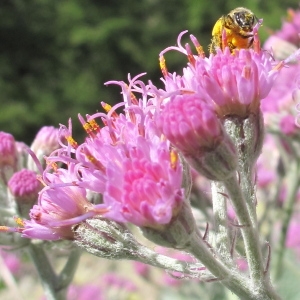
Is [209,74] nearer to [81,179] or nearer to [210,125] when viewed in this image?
[210,125]

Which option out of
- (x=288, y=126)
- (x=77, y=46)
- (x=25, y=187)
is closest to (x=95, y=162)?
(x=25, y=187)

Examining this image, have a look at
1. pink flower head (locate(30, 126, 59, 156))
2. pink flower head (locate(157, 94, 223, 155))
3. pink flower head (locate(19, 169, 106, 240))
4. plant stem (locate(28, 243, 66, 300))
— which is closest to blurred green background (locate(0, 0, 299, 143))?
pink flower head (locate(30, 126, 59, 156))

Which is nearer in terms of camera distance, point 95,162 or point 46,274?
point 95,162

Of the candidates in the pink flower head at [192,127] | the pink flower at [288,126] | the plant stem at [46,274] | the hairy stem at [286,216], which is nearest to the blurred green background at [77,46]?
the hairy stem at [286,216]

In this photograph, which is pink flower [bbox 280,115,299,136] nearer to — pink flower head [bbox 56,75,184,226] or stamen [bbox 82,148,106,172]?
pink flower head [bbox 56,75,184,226]

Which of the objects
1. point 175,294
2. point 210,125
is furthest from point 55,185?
point 175,294

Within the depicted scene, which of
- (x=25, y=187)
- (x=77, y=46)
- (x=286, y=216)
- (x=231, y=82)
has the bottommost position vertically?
(x=77, y=46)

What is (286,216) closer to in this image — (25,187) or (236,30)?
(236,30)

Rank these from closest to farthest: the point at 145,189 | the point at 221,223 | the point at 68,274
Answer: the point at 145,189 < the point at 221,223 < the point at 68,274
